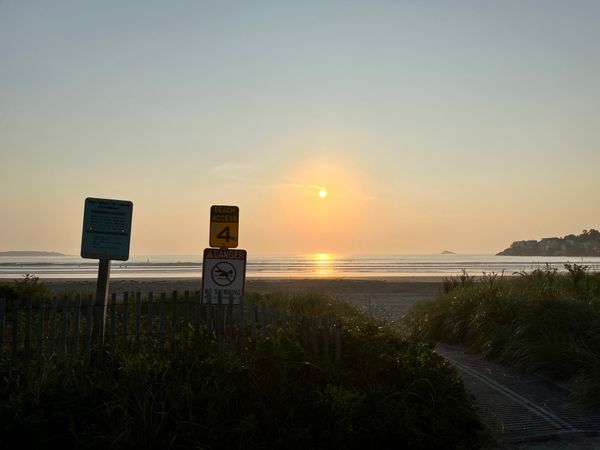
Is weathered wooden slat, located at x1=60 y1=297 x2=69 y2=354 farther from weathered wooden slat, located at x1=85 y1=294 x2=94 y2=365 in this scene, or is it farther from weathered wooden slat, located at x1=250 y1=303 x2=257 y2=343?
weathered wooden slat, located at x1=250 y1=303 x2=257 y2=343

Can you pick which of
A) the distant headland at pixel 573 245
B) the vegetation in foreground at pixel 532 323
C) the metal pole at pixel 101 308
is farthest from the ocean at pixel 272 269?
the distant headland at pixel 573 245

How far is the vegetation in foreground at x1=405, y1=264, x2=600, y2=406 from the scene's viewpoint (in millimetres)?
8953

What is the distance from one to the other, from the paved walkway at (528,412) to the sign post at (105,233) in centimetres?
511

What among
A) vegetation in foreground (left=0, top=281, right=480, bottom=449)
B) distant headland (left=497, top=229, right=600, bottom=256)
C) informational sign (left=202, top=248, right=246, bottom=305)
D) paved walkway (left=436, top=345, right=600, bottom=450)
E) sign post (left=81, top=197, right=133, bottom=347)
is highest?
distant headland (left=497, top=229, right=600, bottom=256)

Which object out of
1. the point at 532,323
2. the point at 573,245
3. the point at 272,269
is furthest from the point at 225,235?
the point at 573,245

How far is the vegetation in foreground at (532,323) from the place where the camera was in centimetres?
895

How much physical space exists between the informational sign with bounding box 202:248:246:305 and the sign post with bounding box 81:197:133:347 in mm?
1211

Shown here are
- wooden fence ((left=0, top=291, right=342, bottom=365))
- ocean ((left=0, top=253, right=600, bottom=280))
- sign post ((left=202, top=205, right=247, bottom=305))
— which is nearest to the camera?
wooden fence ((left=0, top=291, right=342, bottom=365))

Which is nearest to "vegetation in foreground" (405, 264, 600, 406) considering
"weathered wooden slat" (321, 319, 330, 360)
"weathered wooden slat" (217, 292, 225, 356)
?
"weathered wooden slat" (321, 319, 330, 360)

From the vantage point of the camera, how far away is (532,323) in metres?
10.1

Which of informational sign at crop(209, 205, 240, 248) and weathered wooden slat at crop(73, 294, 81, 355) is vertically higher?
informational sign at crop(209, 205, 240, 248)

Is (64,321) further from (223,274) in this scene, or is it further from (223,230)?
(223,230)

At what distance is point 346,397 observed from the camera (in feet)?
19.7

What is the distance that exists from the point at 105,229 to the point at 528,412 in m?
6.07
